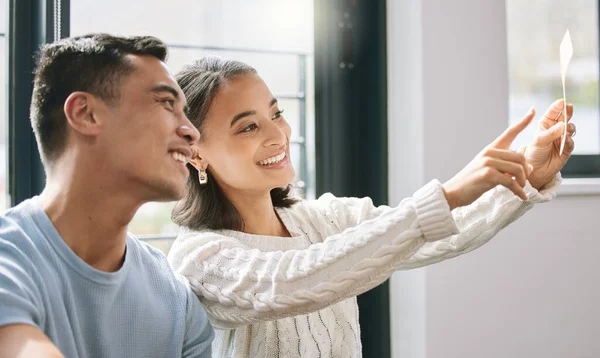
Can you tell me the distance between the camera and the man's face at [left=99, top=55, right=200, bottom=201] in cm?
105

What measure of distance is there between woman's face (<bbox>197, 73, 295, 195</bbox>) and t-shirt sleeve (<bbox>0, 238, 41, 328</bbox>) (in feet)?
1.70

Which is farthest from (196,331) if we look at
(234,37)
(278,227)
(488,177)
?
(234,37)

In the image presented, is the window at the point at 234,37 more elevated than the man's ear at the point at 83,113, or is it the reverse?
the window at the point at 234,37

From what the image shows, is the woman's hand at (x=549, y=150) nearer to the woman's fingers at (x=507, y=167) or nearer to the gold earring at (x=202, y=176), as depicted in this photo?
the woman's fingers at (x=507, y=167)

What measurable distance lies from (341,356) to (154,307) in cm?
44

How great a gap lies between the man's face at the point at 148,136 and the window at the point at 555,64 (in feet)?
4.16

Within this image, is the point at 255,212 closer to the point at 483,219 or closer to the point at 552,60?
the point at 483,219

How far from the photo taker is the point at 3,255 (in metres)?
0.92

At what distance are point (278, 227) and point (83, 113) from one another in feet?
1.92

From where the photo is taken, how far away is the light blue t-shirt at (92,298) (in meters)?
0.92

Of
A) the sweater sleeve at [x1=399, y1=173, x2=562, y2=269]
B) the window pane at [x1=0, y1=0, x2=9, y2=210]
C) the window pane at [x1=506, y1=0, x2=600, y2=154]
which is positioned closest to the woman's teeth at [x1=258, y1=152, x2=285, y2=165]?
the sweater sleeve at [x1=399, y1=173, x2=562, y2=269]

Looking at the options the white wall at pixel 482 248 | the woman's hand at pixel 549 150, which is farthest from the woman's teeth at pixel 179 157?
the white wall at pixel 482 248

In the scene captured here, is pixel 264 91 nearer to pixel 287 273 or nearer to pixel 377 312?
pixel 287 273

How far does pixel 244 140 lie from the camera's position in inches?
53.7
